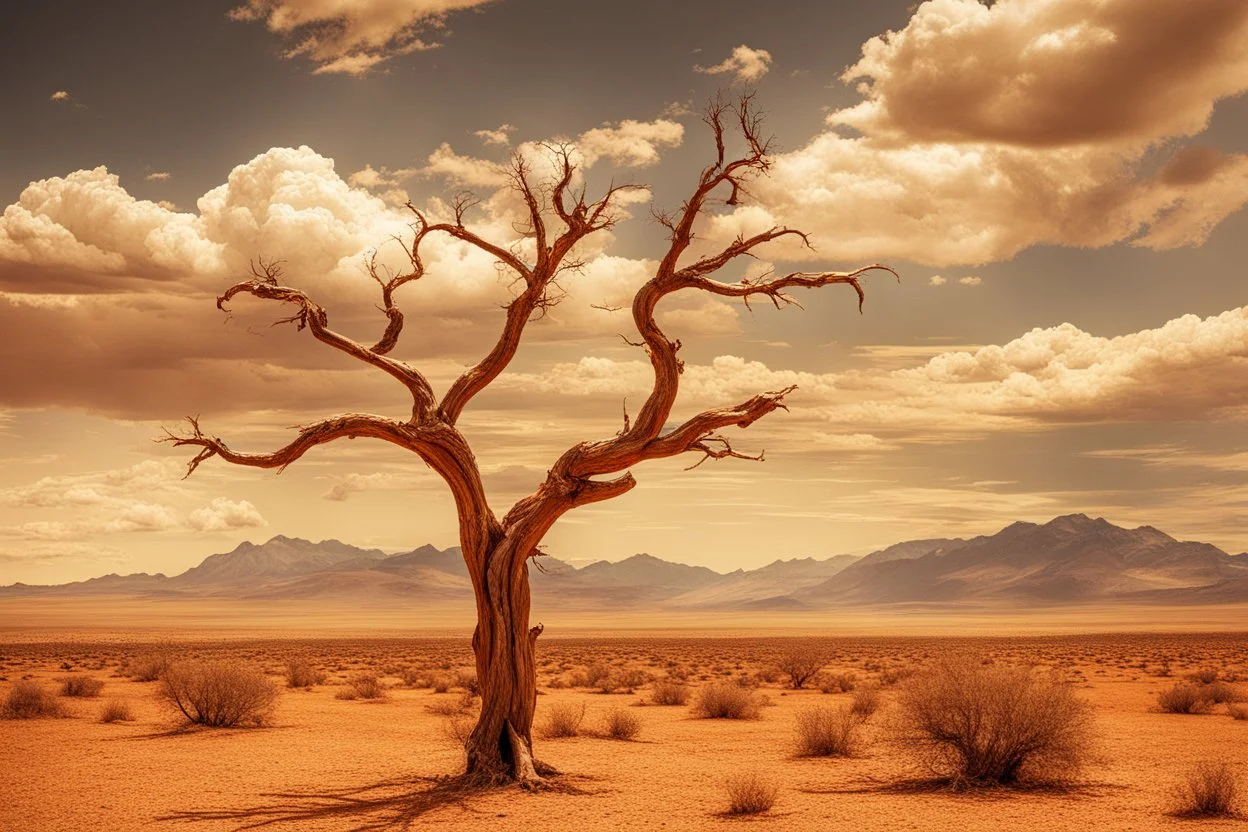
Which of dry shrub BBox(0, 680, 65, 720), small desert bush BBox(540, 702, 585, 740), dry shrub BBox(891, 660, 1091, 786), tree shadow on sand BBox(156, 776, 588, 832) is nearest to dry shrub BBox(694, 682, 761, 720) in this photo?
small desert bush BBox(540, 702, 585, 740)

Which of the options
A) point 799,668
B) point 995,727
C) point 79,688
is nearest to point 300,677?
point 79,688

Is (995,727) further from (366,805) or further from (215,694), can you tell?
(215,694)

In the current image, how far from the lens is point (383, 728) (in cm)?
2591

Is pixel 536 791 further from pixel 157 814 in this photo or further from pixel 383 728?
pixel 383 728

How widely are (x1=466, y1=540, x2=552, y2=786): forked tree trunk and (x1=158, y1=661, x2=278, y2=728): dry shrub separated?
10.8 metres

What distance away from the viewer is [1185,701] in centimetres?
2941

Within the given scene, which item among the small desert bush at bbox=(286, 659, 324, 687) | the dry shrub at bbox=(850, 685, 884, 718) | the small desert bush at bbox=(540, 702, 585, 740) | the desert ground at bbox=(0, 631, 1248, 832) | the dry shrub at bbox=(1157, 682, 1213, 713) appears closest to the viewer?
the desert ground at bbox=(0, 631, 1248, 832)

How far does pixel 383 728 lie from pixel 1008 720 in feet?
46.6

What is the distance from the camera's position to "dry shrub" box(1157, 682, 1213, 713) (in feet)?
96.5

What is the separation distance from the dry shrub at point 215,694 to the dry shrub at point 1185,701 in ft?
71.1

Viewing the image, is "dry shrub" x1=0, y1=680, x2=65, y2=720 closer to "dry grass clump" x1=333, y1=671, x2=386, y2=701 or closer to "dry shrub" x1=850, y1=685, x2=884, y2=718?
"dry grass clump" x1=333, y1=671, x2=386, y2=701

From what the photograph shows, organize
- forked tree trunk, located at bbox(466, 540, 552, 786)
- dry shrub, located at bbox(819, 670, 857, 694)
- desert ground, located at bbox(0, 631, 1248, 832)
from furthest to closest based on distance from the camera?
dry shrub, located at bbox(819, 670, 857, 694)
forked tree trunk, located at bbox(466, 540, 552, 786)
desert ground, located at bbox(0, 631, 1248, 832)

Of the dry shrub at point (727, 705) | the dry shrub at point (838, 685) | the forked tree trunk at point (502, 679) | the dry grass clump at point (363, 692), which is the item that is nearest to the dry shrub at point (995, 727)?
the forked tree trunk at point (502, 679)

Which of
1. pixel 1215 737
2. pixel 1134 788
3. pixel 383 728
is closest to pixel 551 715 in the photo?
pixel 383 728
